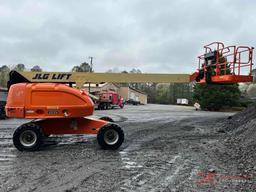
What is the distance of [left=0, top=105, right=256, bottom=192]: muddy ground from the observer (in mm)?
7719

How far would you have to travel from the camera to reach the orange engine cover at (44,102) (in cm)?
1189

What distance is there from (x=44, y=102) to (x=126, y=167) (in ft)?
12.5

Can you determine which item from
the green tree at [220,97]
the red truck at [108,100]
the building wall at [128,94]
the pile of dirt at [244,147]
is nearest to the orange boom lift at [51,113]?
the pile of dirt at [244,147]

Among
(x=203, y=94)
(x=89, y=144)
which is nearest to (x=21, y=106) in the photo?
(x=89, y=144)

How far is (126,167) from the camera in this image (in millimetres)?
9438

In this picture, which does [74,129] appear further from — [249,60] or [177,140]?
[249,60]

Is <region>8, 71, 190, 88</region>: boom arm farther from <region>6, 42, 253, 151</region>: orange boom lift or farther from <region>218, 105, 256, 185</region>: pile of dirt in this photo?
<region>218, 105, 256, 185</region>: pile of dirt

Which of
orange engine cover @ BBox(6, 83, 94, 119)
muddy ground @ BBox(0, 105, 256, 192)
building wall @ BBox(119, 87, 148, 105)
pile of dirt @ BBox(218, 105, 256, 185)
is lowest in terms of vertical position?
muddy ground @ BBox(0, 105, 256, 192)

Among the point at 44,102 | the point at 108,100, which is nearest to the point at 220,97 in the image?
the point at 108,100

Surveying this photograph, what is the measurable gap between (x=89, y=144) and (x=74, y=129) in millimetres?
892

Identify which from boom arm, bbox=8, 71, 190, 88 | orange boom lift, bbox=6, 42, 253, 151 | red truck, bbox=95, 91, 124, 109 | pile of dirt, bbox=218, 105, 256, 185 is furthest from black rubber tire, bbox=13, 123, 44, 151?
red truck, bbox=95, 91, 124, 109

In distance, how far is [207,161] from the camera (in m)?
10.2

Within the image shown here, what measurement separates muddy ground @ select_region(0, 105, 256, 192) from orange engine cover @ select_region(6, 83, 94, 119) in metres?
1.10

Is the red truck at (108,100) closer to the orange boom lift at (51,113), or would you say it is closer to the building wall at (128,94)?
the orange boom lift at (51,113)
